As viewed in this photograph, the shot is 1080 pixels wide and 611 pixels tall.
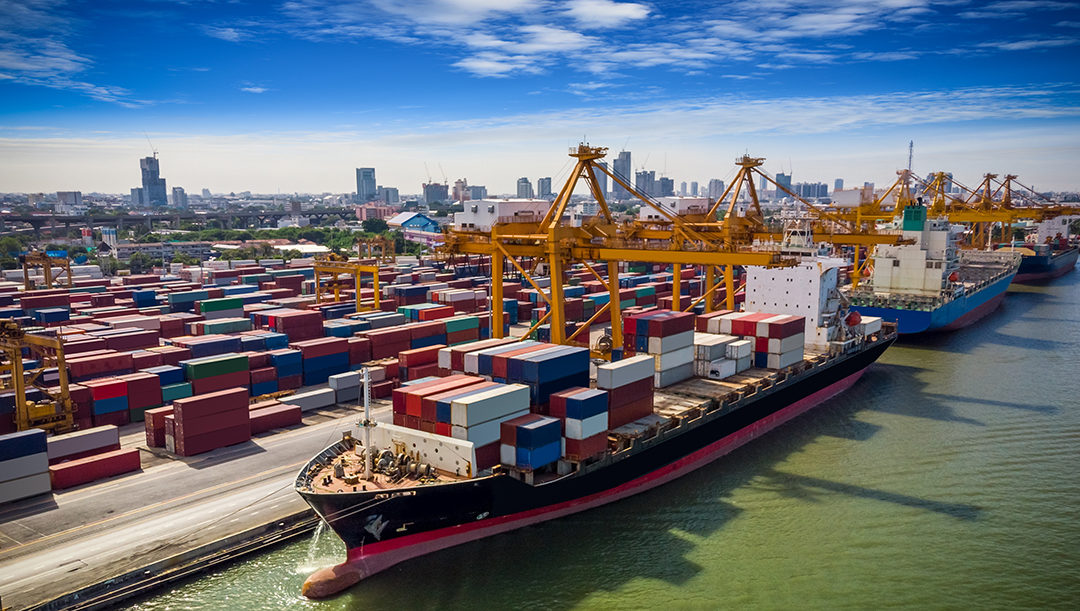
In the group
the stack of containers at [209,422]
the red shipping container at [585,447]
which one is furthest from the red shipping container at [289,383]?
the red shipping container at [585,447]

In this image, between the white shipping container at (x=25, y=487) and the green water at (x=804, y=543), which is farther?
the white shipping container at (x=25, y=487)

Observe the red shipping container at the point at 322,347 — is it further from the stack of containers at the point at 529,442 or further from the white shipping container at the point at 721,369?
the white shipping container at the point at 721,369

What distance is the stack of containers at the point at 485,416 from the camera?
18.9 m

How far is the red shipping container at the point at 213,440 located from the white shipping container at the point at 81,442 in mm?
2342

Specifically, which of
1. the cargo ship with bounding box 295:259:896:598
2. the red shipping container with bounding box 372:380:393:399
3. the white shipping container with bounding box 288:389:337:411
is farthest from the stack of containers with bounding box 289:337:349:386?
the cargo ship with bounding box 295:259:896:598

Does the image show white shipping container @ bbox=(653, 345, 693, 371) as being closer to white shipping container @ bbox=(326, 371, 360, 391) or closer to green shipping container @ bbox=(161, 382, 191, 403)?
white shipping container @ bbox=(326, 371, 360, 391)

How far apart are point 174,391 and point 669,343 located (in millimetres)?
21928

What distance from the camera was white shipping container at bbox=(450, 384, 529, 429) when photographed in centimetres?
1881

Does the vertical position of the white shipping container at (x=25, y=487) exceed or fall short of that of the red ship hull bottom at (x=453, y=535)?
it exceeds it

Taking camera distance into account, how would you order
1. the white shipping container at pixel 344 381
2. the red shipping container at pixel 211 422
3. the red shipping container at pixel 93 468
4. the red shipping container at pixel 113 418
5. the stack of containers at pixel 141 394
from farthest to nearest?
the white shipping container at pixel 344 381, the stack of containers at pixel 141 394, the red shipping container at pixel 113 418, the red shipping container at pixel 211 422, the red shipping container at pixel 93 468

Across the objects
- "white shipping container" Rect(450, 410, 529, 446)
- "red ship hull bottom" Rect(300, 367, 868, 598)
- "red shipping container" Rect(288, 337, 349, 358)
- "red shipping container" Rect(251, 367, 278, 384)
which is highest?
"white shipping container" Rect(450, 410, 529, 446)

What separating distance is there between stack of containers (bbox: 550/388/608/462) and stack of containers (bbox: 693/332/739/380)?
1003cm

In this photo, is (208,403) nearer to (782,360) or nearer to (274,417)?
(274,417)

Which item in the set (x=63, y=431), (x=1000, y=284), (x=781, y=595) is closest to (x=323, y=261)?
(x=63, y=431)
